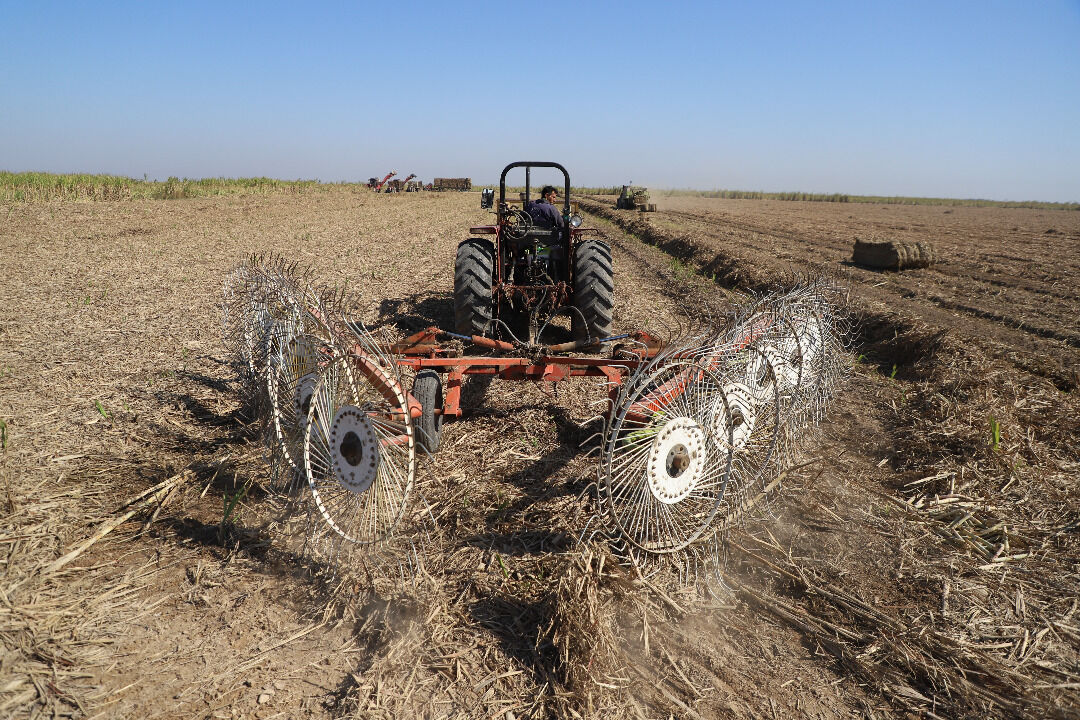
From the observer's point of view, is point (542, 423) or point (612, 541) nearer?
point (612, 541)

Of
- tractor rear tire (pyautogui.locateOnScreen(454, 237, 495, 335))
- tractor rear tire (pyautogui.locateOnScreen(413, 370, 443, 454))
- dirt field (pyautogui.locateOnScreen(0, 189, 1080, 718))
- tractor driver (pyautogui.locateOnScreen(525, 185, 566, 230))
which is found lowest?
dirt field (pyautogui.locateOnScreen(0, 189, 1080, 718))

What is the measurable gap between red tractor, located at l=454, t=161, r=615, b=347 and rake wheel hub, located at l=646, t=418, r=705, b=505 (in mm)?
2949

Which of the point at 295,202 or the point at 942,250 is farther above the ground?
the point at 295,202

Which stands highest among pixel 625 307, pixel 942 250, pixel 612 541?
pixel 942 250

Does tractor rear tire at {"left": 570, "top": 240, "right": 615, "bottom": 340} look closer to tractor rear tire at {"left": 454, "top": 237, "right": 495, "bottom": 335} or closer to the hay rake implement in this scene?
tractor rear tire at {"left": 454, "top": 237, "right": 495, "bottom": 335}

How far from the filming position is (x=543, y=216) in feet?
20.5

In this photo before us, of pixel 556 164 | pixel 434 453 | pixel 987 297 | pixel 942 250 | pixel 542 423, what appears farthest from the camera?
pixel 942 250

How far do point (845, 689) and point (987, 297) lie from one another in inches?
381

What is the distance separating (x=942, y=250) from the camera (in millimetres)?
15148

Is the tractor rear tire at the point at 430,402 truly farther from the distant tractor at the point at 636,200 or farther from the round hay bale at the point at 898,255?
the distant tractor at the point at 636,200

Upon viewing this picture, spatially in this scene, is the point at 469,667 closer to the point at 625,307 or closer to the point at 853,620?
the point at 853,620

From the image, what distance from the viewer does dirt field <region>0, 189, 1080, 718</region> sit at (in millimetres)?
2279

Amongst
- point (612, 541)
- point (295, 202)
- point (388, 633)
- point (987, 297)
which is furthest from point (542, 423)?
point (295, 202)

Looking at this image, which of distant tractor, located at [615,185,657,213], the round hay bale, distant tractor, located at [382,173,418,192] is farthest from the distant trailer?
the round hay bale
